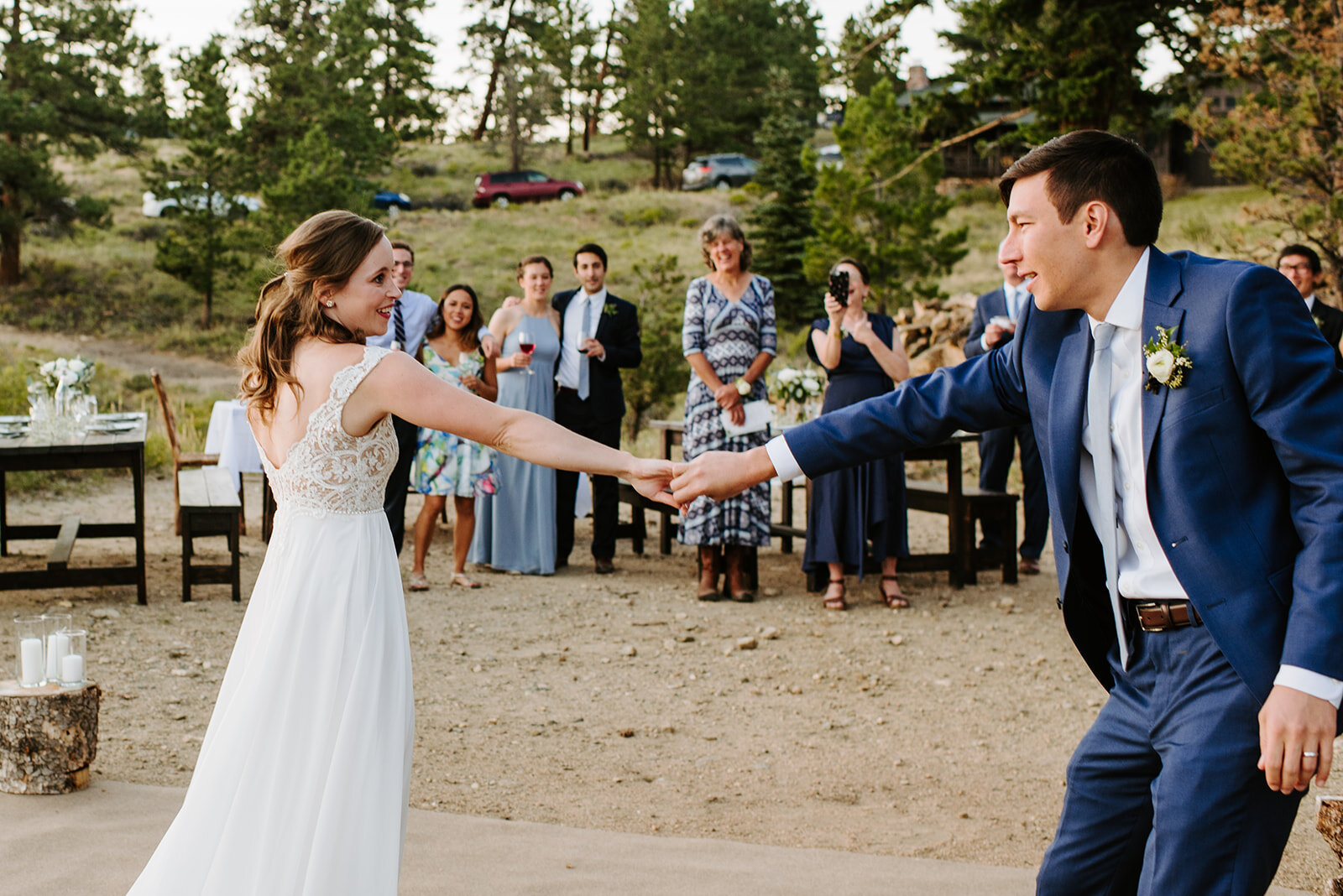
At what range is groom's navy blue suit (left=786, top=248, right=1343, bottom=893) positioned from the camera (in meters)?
2.04

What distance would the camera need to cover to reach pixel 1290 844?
395cm

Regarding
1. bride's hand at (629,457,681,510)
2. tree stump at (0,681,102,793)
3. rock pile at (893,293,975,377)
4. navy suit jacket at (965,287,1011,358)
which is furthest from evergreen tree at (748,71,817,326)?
bride's hand at (629,457,681,510)

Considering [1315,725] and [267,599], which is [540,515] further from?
[1315,725]

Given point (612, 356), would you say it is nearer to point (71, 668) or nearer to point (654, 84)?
point (71, 668)

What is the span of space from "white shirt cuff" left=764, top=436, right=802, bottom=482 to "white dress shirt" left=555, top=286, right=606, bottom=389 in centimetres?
542

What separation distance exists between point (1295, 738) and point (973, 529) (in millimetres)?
6547

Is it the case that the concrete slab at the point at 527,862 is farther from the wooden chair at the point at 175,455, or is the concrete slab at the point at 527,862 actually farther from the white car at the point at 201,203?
the white car at the point at 201,203

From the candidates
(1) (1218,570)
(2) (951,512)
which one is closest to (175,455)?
(2) (951,512)

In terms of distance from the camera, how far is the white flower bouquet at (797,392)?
27.3ft

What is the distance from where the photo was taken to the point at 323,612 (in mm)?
2715

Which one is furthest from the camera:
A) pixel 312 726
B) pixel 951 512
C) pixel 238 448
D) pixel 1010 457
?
pixel 238 448

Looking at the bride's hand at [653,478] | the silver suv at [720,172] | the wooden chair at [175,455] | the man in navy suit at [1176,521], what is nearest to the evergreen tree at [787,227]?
the silver suv at [720,172]

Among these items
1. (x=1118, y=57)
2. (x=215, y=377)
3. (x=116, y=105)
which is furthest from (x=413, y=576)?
(x=116, y=105)

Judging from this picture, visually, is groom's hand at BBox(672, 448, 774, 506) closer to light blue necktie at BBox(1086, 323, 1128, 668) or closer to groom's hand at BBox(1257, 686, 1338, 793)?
light blue necktie at BBox(1086, 323, 1128, 668)
